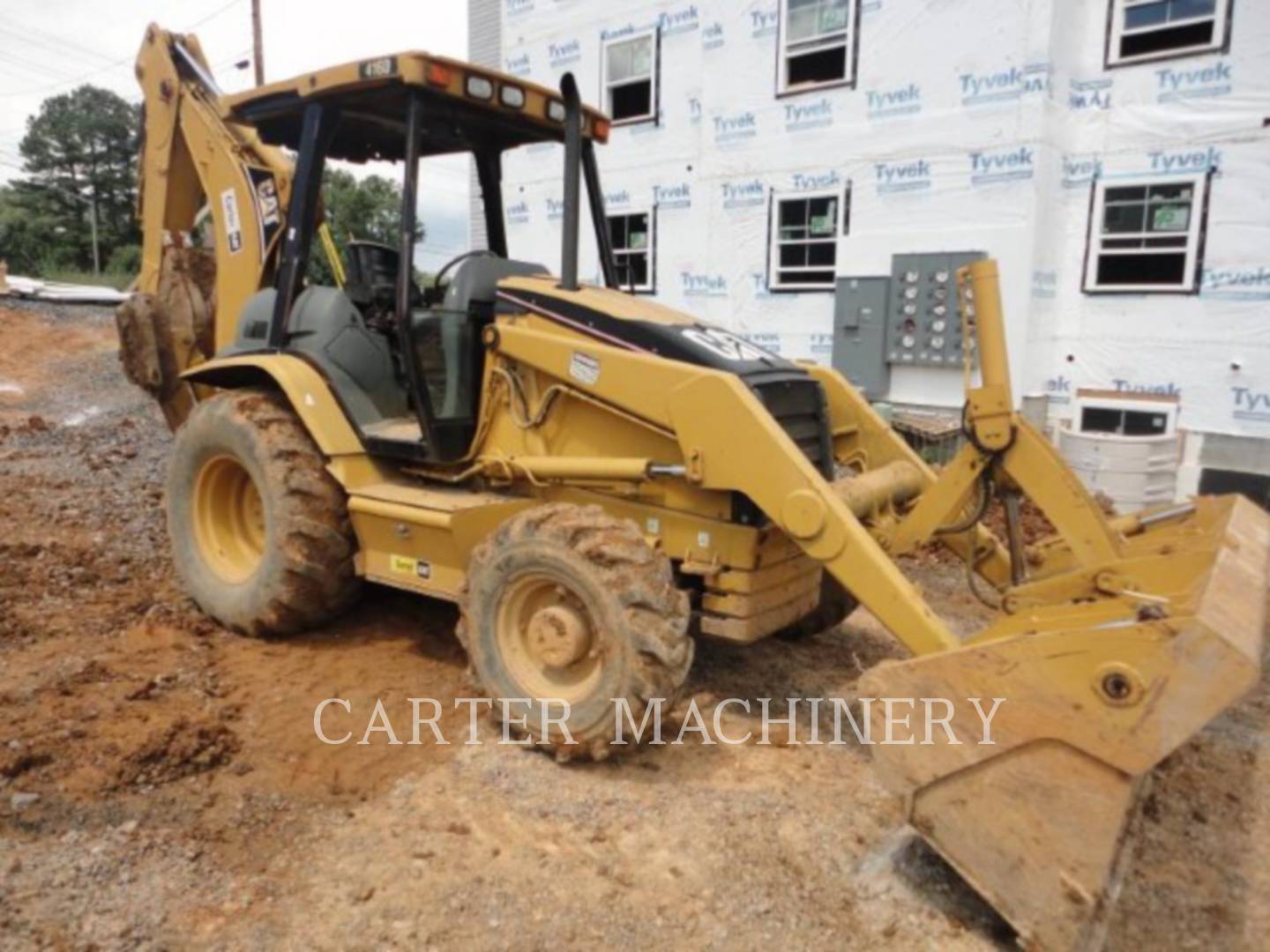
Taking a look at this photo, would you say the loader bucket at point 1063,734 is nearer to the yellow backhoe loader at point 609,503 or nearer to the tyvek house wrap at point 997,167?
the yellow backhoe loader at point 609,503

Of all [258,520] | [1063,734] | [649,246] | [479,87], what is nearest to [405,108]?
[479,87]

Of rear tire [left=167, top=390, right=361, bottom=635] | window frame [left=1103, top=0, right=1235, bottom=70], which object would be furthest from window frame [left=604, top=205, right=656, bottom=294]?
rear tire [left=167, top=390, right=361, bottom=635]

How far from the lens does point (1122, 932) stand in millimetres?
Result: 2830

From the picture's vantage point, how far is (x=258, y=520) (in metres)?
5.22

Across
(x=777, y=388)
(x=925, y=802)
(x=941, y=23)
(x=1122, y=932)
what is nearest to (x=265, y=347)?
(x=777, y=388)

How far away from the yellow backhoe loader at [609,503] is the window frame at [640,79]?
24.9 feet

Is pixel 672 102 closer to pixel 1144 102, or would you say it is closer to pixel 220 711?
pixel 1144 102

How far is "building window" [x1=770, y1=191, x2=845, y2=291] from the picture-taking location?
36.1 ft

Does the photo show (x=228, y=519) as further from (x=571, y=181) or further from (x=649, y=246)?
(x=649, y=246)

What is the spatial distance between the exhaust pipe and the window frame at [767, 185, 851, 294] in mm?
7241

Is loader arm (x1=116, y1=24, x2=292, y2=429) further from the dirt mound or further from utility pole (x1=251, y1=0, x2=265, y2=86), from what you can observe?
utility pole (x1=251, y1=0, x2=265, y2=86)

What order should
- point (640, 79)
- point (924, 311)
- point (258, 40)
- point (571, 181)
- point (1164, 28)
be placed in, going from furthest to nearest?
point (258, 40)
point (640, 79)
point (924, 311)
point (1164, 28)
point (571, 181)

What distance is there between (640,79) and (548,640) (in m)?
10.7

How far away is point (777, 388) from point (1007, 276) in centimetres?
672
